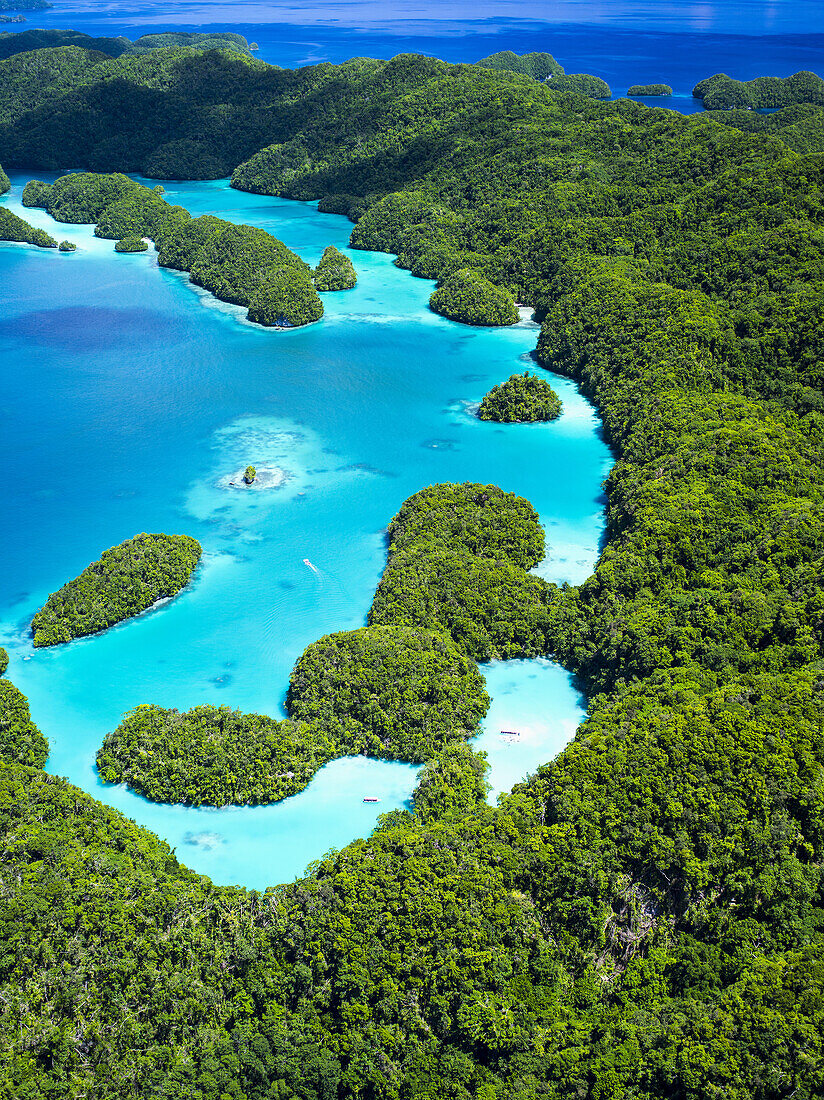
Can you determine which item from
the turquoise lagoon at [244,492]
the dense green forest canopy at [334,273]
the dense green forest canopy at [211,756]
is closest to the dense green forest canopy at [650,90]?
the turquoise lagoon at [244,492]

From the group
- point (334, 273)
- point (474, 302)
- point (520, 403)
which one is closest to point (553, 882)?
point (520, 403)

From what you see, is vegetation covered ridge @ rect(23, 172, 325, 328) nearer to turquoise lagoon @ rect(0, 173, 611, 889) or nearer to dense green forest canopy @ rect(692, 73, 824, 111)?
turquoise lagoon @ rect(0, 173, 611, 889)

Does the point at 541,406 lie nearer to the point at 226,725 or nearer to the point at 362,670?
the point at 362,670

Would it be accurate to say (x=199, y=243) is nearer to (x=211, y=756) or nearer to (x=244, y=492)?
(x=244, y=492)

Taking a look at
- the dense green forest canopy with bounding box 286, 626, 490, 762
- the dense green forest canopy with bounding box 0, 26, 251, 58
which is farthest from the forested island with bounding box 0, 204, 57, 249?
the dense green forest canopy with bounding box 0, 26, 251, 58

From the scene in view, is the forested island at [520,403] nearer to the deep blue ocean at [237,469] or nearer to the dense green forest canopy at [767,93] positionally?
the deep blue ocean at [237,469]
